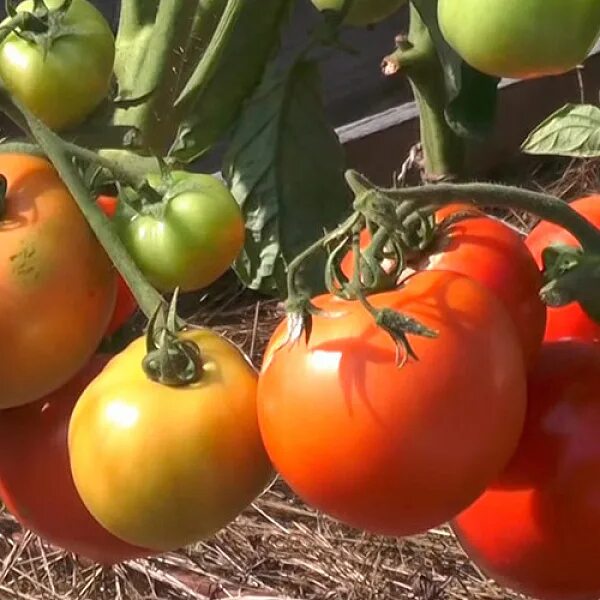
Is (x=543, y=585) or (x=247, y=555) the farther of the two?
(x=247, y=555)

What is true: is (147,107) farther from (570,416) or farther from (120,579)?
(120,579)

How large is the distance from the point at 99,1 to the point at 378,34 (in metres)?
0.54

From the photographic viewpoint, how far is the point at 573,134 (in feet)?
1.83

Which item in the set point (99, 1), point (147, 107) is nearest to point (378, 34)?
point (99, 1)

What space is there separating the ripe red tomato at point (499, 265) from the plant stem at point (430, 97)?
24 centimetres

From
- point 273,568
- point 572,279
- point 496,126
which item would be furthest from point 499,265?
point 496,126

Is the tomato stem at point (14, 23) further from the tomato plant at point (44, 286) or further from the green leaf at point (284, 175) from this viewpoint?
the green leaf at point (284, 175)

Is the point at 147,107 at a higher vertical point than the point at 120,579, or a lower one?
higher

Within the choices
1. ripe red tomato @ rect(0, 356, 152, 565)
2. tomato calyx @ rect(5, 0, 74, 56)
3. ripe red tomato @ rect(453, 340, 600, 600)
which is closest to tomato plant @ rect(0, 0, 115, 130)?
tomato calyx @ rect(5, 0, 74, 56)

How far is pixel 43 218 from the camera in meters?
0.48

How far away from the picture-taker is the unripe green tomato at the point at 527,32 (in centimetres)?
40

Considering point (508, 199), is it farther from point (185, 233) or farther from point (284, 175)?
point (284, 175)

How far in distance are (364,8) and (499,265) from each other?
0.27m

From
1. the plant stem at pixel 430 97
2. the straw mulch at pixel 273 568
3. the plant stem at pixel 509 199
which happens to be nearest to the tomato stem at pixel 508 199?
the plant stem at pixel 509 199
